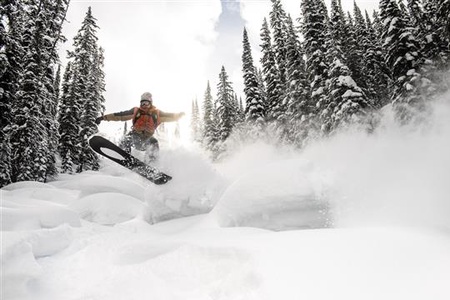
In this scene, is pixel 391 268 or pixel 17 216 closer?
pixel 391 268

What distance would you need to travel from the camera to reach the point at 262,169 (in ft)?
21.5

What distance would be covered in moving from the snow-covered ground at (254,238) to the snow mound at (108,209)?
0.11ft

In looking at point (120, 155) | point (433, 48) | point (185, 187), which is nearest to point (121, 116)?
point (120, 155)

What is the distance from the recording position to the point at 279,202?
613 centimetres

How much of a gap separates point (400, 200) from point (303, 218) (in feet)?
5.71

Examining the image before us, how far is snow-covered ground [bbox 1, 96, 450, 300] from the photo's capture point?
10.1 ft

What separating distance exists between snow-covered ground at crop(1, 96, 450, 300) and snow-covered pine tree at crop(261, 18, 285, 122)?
2132 centimetres

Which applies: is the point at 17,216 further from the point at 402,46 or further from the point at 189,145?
the point at 402,46

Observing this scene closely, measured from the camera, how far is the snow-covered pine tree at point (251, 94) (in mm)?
31531

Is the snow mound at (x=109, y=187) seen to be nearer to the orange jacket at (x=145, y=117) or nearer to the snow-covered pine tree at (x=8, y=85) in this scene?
the orange jacket at (x=145, y=117)

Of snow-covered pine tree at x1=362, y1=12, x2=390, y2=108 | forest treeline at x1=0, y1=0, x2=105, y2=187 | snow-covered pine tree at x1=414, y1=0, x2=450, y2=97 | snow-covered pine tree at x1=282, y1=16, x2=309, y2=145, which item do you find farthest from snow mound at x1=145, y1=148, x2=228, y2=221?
snow-covered pine tree at x1=362, y1=12, x2=390, y2=108

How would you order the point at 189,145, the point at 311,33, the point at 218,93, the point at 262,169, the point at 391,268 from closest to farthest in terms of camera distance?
the point at 391,268 < the point at 262,169 < the point at 189,145 < the point at 311,33 < the point at 218,93

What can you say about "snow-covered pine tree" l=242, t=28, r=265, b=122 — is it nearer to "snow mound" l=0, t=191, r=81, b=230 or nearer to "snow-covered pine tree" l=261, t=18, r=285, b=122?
"snow-covered pine tree" l=261, t=18, r=285, b=122

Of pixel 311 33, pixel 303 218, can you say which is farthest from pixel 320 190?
pixel 311 33
